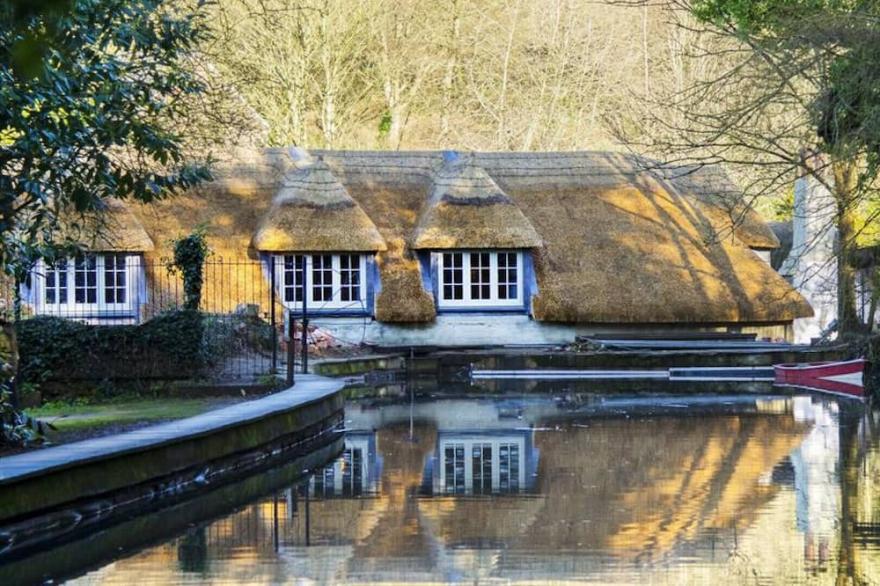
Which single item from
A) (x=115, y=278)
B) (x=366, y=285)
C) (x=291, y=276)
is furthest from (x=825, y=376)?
(x=115, y=278)

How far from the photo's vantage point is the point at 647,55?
45.1 metres

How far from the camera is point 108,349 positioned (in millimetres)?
20969

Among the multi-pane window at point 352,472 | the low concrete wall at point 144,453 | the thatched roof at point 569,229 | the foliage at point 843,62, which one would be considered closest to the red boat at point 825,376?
the thatched roof at point 569,229

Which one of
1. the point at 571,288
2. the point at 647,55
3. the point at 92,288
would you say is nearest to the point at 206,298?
the point at 92,288

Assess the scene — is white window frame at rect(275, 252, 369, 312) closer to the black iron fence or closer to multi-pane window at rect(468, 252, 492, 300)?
the black iron fence

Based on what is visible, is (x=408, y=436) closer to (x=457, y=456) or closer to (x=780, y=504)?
(x=457, y=456)

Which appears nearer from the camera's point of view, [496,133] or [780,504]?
[780,504]

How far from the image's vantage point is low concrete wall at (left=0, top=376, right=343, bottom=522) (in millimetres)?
10445

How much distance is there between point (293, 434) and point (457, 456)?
215 cm

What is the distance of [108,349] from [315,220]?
1214cm

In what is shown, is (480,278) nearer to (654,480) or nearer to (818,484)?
(654,480)

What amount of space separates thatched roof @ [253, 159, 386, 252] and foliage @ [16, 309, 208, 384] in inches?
429

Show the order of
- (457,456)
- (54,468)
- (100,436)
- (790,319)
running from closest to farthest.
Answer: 1. (54,468)
2. (100,436)
3. (457,456)
4. (790,319)

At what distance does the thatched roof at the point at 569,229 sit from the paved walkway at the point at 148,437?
13932 millimetres
